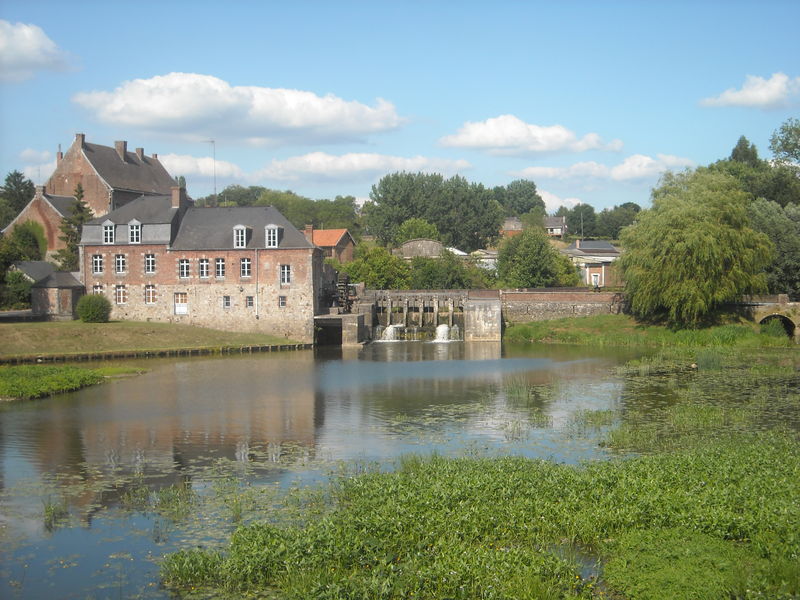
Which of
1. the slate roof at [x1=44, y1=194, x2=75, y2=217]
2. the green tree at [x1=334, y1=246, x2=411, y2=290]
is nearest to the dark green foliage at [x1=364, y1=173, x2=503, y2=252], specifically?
the green tree at [x1=334, y1=246, x2=411, y2=290]

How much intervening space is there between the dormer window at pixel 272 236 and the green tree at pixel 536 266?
→ 22.0m

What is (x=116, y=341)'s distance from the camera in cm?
3944

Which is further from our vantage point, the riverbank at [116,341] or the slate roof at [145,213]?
the slate roof at [145,213]

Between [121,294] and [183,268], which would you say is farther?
[121,294]

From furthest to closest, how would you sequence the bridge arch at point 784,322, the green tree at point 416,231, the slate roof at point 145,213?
1. the green tree at point 416,231
2. the slate roof at point 145,213
3. the bridge arch at point 784,322

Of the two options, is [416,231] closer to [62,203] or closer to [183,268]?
[62,203]

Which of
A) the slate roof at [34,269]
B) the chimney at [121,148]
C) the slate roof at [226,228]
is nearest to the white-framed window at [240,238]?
the slate roof at [226,228]

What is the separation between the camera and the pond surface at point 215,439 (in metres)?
13.0

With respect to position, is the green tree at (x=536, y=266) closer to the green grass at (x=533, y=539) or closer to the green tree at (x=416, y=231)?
the green tree at (x=416, y=231)

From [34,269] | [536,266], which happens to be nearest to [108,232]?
[34,269]

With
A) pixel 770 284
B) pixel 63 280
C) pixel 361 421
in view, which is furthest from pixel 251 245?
pixel 770 284

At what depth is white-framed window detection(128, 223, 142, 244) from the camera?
150ft

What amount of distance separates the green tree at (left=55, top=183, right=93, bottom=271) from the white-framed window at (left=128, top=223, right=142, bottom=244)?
8482mm

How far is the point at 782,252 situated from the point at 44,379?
39.6 metres
